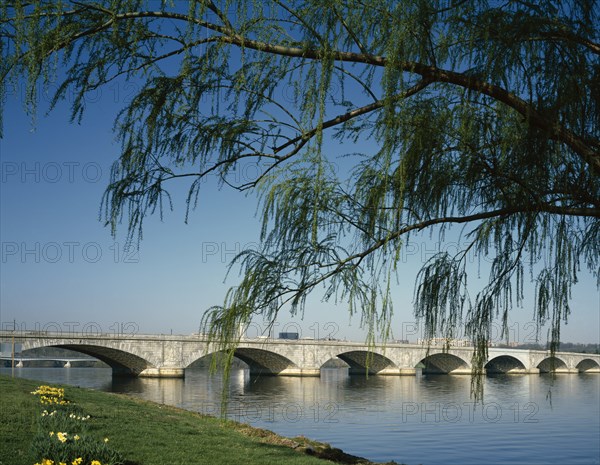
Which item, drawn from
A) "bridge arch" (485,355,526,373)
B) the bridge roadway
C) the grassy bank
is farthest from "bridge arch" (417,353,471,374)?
the grassy bank

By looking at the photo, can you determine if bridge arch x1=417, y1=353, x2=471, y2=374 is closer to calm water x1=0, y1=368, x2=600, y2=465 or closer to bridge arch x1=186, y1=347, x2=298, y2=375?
bridge arch x1=186, y1=347, x2=298, y2=375

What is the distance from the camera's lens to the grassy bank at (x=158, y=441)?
10117 mm

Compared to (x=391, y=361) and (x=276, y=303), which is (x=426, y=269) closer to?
(x=276, y=303)

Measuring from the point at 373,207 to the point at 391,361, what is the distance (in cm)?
5895

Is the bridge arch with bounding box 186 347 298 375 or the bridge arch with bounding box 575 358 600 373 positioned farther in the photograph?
the bridge arch with bounding box 575 358 600 373

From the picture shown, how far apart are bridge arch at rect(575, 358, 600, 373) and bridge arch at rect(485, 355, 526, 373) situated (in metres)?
12.2

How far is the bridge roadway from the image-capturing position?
44.1m

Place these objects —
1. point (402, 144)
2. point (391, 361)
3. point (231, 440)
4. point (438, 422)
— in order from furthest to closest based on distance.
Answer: point (391, 361)
point (438, 422)
point (231, 440)
point (402, 144)

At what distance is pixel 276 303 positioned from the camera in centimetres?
402

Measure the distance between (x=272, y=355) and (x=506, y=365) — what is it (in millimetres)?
33116

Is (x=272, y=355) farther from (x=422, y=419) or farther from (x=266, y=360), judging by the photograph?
(x=422, y=419)

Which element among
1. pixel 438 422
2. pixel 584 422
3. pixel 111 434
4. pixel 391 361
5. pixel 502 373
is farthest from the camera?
pixel 502 373

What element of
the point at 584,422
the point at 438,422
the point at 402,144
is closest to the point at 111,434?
the point at 402,144

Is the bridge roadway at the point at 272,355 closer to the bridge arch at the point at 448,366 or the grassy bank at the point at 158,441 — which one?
the bridge arch at the point at 448,366
